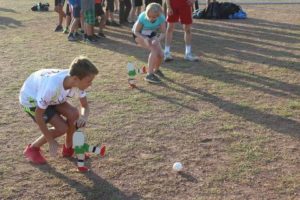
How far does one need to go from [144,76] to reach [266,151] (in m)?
3.27

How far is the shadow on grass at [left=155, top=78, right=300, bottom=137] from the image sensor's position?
551cm

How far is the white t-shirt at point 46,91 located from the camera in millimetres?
4148

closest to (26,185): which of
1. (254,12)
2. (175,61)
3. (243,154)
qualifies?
(243,154)

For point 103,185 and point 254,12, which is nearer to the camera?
point 103,185

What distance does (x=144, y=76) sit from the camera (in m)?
7.68

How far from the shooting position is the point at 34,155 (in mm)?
4668

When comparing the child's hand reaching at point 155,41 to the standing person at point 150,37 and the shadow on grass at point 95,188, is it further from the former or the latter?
the shadow on grass at point 95,188

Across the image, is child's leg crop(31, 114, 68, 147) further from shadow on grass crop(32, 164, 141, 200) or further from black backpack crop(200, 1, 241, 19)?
black backpack crop(200, 1, 241, 19)

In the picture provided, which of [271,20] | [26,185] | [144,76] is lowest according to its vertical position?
[26,185]

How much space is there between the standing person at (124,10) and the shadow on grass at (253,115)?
6091 mm

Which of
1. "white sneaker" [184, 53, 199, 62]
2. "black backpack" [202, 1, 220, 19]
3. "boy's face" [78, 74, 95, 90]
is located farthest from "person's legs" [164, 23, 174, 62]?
"black backpack" [202, 1, 220, 19]

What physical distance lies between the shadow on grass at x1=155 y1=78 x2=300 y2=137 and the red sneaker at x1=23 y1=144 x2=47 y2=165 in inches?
104

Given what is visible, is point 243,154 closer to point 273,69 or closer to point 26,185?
point 26,185

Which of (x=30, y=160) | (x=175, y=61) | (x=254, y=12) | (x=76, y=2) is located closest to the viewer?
(x=30, y=160)
